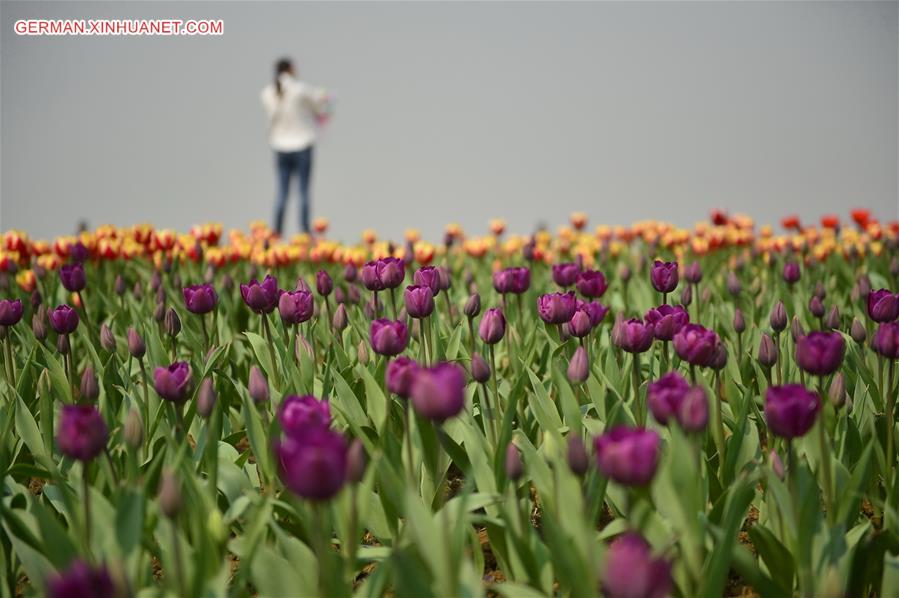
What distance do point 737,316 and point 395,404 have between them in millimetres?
1421

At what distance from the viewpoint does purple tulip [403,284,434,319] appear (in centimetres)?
289

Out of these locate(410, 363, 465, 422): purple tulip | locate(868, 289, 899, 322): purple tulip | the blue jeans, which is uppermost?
the blue jeans

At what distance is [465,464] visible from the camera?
250 centimetres

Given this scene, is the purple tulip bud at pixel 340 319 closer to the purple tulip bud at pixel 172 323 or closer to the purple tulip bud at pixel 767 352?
the purple tulip bud at pixel 172 323

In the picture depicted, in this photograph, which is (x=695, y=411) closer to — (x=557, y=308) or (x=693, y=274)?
(x=557, y=308)

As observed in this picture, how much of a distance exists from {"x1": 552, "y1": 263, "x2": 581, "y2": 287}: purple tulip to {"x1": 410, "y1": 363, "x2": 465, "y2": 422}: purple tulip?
2.33 m

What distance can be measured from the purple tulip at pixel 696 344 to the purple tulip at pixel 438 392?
0.83 m

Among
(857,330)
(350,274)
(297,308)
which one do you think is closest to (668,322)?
(857,330)

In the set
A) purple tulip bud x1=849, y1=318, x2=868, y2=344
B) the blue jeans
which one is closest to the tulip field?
purple tulip bud x1=849, y1=318, x2=868, y2=344

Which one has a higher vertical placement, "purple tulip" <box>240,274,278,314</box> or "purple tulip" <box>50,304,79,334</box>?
"purple tulip" <box>240,274,278,314</box>

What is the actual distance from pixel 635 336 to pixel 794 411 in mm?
859

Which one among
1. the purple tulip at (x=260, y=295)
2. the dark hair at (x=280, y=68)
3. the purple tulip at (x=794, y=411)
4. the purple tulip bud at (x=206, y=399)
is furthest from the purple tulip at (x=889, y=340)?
the dark hair at (x=280, y=68)

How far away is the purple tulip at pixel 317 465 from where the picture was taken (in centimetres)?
138

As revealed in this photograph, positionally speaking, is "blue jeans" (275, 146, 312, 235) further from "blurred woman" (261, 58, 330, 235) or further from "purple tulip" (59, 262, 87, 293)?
"purple tulip" (59, 262, 87, 293)
